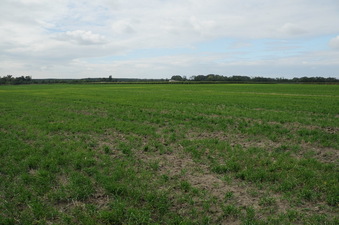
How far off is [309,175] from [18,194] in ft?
27.5

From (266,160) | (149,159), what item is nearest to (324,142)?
(266,160)

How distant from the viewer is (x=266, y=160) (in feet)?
28.8

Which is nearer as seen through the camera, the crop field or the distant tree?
the crop field

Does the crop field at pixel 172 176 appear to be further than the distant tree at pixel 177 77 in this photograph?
No

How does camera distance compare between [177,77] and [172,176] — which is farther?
[177,77]

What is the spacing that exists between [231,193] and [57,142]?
8.80 meters

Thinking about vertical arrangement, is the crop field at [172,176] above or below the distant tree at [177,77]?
below

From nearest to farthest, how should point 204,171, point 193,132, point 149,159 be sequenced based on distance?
point 204,171 → point 149,159 → point 193,132

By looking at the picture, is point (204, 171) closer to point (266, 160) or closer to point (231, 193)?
point (231, 193)

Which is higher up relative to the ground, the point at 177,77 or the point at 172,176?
the point at 177,77

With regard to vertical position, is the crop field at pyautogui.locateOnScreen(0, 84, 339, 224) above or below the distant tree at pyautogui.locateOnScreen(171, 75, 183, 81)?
below

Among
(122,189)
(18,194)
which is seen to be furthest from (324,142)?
(18,194)

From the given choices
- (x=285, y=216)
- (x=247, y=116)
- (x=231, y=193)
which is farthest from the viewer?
(x=247, y=116)

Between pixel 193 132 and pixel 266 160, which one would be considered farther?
pixel 193 132
